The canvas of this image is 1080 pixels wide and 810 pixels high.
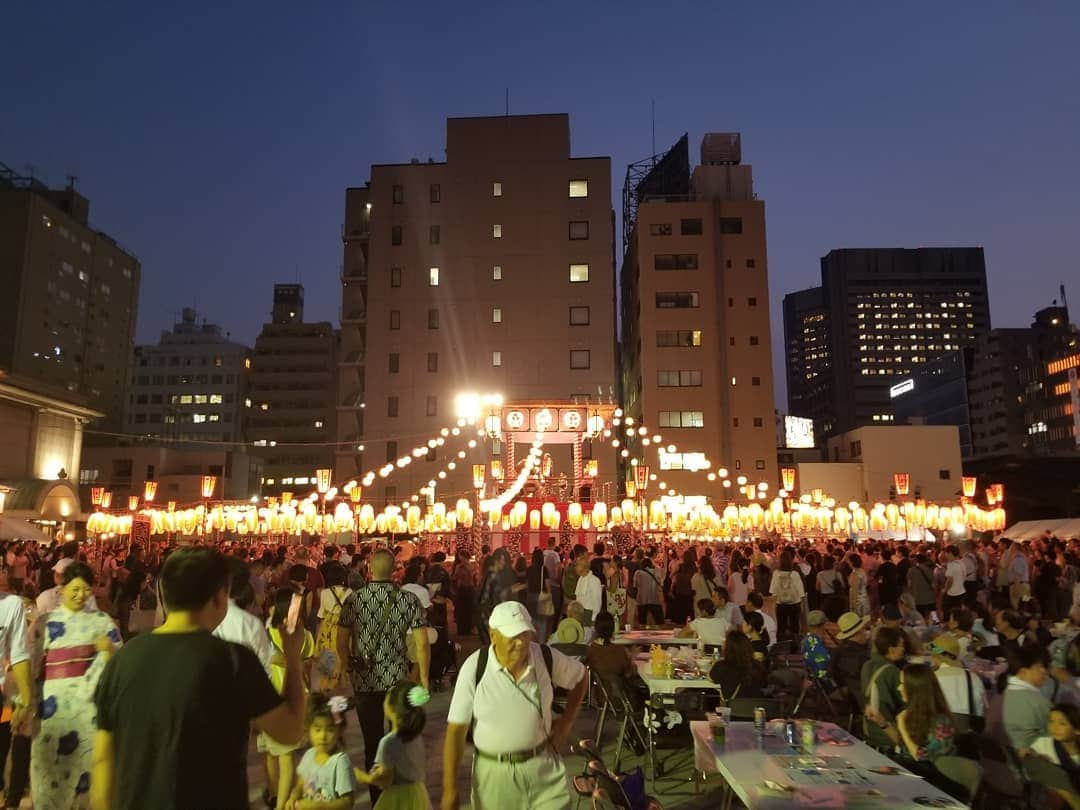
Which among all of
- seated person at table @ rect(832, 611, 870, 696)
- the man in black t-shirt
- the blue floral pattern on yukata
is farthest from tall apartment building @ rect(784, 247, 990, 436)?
the man in black t-shirt

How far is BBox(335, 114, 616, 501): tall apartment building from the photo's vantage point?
39.0m

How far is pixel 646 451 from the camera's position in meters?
39.4

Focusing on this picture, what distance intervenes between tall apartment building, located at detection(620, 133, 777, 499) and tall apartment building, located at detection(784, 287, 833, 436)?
100m

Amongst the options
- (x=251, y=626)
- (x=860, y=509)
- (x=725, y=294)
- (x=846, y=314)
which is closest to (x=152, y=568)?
(x=251, y=626)

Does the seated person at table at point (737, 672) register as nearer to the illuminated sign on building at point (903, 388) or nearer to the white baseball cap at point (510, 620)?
the white baseball cap at point (510, 620)

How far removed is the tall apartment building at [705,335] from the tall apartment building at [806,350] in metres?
100

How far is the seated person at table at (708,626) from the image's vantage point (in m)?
8.73

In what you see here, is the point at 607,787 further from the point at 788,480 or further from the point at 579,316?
the point at 579,316

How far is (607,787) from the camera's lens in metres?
3.47

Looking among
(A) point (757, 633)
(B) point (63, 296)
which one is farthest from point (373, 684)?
(B) point (63, 296)

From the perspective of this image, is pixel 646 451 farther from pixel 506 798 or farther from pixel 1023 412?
pixel 1023 412

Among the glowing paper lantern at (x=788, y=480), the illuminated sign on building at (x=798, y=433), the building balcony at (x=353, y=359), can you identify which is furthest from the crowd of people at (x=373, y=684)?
the illuminated sign on building at (x=798, y=433)

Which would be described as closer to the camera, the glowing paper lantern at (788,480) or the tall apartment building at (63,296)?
the glowing paper lantern at (788,480)

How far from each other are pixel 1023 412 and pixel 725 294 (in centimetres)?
6072
